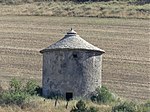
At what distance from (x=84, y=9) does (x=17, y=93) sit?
27.1 metres

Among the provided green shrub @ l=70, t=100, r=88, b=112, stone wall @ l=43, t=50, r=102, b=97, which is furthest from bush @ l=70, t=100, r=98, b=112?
stone wall @ l=43, t=50, r=102, b=97

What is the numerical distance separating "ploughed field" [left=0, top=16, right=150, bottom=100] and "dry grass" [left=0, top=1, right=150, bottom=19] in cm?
108

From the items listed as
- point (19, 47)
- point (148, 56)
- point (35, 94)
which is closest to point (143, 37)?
point (148, 56)

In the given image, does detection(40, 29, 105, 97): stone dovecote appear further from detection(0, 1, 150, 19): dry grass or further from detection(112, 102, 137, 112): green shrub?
detection(0, 1, 150, 19): dry grass

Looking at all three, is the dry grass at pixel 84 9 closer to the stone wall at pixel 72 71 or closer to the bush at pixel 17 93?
the stone wall at pixel 72 71

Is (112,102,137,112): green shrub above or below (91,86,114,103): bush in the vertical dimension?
above

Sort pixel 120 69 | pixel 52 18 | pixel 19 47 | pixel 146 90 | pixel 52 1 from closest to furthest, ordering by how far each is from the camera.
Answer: pixel 146 90
pixel 120 69
pixel 19 47
pixel 52 18
pixel 52 1

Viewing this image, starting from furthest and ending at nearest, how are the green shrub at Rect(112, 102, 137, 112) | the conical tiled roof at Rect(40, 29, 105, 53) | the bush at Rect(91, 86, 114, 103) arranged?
1. the conical tiled roof at Rect(40, 29, 105, 53)
2. the bush at Rect(91, 86, 114, 103)
3. the green shrub at Rect(112, 102, 137, 112)

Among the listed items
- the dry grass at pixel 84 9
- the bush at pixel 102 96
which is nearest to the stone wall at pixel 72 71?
the bush at pixel 102 96

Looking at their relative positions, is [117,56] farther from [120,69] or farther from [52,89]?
[52,89]

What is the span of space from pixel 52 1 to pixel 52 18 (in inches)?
422

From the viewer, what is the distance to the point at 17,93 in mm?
33312

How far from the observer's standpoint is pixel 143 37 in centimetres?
5159

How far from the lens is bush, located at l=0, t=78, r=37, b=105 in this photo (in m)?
32.2
